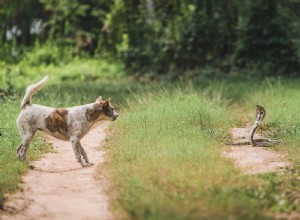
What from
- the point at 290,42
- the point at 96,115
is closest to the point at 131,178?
the point at 96,115

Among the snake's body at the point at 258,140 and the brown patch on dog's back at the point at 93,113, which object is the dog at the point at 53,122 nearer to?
the brown patch on dog's back at the point at 93,113

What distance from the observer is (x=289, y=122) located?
530 inches

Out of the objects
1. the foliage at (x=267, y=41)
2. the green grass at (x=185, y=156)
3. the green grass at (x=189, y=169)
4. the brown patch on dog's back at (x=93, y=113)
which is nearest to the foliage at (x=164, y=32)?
the foliage at (x=267, y=41)

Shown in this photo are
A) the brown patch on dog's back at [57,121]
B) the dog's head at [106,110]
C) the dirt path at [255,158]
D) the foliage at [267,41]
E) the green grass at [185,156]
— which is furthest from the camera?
the foliage at [267,41]

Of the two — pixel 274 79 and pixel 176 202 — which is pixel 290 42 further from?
pixel 176 202

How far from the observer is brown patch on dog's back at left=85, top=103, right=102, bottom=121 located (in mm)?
10516

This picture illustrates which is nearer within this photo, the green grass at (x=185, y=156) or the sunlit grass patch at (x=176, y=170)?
the sunlit grass patch at (x=176, y=170)

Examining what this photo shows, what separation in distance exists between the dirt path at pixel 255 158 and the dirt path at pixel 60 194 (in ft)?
6.56

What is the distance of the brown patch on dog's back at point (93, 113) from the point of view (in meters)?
10.5

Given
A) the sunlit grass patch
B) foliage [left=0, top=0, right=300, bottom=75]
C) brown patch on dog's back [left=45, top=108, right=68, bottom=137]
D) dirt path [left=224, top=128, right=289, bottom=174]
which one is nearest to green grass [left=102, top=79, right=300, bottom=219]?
the sunlit grass patch

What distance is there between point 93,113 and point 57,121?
1.88 ft

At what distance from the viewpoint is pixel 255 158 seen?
416 inches

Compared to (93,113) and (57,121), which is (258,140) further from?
(57,121)

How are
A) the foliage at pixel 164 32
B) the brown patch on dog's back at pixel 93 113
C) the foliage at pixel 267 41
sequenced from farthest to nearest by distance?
the foliage at pixel 164 32 → the foliage at pixel 267 41 → the brown patch on dog's back at pixel 93 113
